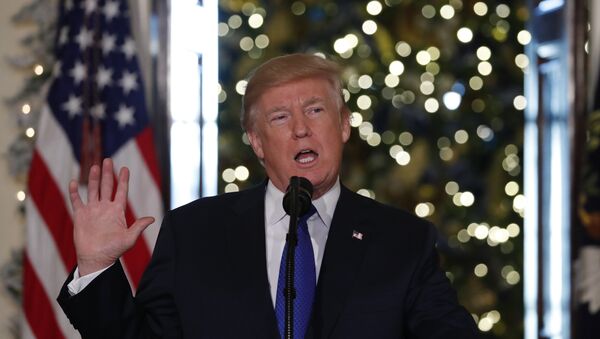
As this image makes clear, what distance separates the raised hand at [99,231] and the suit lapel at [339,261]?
409 millimetres

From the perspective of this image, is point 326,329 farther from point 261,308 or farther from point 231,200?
point 231,200

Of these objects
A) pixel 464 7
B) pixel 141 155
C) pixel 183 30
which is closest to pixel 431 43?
pixel 464 7

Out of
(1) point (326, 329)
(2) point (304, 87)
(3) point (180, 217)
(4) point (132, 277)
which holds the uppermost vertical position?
(2) point (304, 87)

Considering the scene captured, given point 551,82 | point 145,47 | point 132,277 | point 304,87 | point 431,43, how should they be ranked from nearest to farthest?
point 304,87 < point 132,277 < point 145,47 < point 551,82 < point 431,43

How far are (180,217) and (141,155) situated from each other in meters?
2.21

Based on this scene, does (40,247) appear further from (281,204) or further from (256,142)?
(281,204)

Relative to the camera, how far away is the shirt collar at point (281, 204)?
2.49 metres

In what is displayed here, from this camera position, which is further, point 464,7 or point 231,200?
point 464,7

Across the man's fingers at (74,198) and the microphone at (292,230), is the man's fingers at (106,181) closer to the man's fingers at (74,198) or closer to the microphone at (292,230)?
the man's fingers at (74,198)

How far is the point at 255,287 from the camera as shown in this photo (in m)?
2.32

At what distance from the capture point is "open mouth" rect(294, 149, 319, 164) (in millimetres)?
2449

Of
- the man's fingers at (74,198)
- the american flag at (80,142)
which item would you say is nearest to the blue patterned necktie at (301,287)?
the man's fingers at (74,198)

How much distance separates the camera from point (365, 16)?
556 cm

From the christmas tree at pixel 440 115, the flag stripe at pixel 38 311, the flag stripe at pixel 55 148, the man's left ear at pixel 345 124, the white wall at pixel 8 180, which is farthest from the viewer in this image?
the christmas tree at pixel 440 115
